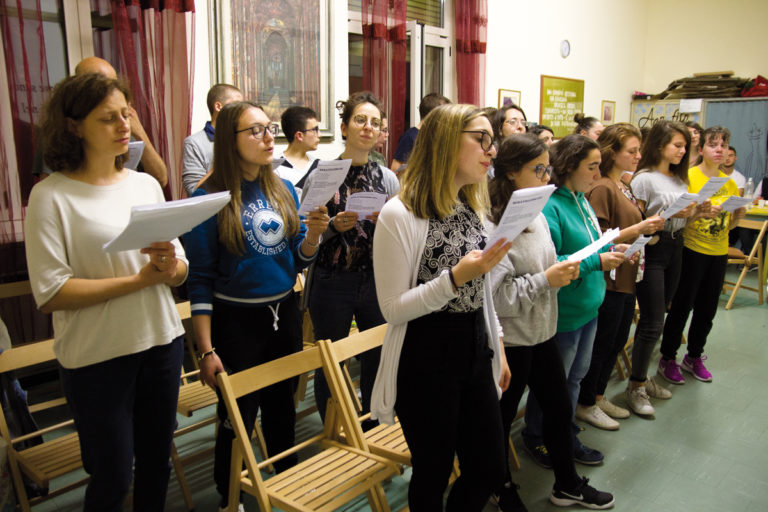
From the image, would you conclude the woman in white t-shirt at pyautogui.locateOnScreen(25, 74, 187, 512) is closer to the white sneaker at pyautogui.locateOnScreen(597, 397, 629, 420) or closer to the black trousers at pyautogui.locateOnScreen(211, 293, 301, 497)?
the black trousers at pyautogui.locateOnScreen(211, 293, 301, 497)

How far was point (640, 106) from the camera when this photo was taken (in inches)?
360

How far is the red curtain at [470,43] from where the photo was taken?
19.7 ft

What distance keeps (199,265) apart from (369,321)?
88cm

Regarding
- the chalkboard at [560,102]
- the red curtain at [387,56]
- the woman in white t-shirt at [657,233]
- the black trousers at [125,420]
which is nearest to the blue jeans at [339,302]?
the black trousers at [125,420]

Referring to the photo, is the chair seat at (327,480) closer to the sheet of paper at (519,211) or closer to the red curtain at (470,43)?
the sheet of paper at (519,211)

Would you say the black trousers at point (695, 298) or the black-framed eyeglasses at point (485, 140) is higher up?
the black-framed eyeglasses at point (485, 140)

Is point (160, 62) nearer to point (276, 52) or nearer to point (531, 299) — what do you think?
point (276, 52)

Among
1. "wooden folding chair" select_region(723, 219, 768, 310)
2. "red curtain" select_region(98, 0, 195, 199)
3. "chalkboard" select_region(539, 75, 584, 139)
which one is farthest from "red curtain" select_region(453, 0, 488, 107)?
"red curtain" select_region(98, 0, 195, 199)

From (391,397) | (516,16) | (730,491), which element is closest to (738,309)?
(730,491)

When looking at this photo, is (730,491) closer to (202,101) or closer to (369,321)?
(369,321)

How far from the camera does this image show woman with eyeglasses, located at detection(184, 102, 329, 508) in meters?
1.93

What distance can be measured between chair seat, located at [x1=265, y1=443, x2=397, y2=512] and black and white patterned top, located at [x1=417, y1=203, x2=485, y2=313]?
0.72 meters

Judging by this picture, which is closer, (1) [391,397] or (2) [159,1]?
(1) [391,397]

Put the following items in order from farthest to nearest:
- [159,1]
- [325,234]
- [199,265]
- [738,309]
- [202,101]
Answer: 1. [738,309]
2. [202,101]
3. [159,1]
4. [325,234]
5. [199,265]
